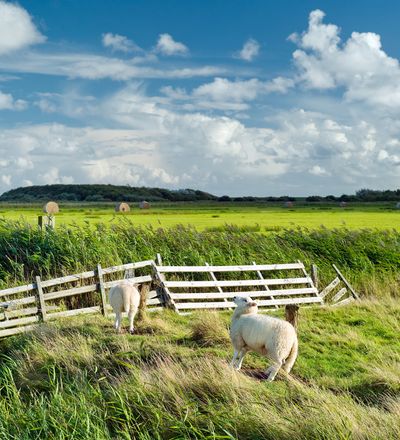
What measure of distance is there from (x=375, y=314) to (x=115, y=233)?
30.1 feet

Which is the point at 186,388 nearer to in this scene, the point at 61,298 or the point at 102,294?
the point at 102,294

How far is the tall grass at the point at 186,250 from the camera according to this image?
18.5 m

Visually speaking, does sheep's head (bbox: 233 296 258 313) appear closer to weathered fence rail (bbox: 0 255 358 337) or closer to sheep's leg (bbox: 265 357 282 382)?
sheep's leg (bbox: 265 357 282 382)

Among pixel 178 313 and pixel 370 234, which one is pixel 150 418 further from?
pixel 370 234

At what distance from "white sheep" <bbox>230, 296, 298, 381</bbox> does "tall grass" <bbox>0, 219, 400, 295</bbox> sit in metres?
10.1

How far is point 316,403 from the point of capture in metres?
7.32

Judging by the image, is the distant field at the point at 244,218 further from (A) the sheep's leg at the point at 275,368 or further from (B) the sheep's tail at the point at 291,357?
(A) the sheep's leg at the point at 275,368

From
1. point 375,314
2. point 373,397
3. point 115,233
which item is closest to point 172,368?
point 373,397

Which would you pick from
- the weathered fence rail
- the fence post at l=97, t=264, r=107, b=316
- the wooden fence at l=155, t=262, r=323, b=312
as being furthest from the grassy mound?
the wooden fence at l=155, t=262, r=323, b=312

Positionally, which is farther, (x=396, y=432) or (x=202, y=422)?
(x=202, y=422)

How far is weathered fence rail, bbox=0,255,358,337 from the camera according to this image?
14.9 meters

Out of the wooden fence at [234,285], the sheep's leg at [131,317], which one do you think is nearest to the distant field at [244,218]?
the wooden fence at [234,285]

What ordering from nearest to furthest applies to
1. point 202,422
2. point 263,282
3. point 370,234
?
point 202,422 < point 263,282 < point 370,234

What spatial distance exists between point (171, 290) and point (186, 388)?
9.75 metres
